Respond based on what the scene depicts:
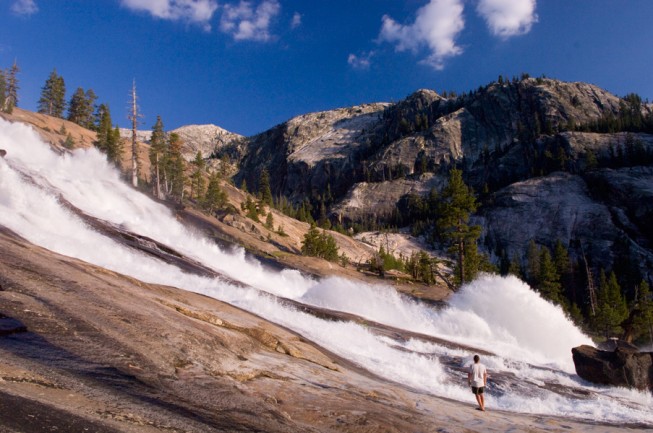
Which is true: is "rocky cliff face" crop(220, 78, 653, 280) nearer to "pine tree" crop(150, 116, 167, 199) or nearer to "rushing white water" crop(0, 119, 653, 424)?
"rushing white water" crop(0, 119, 653, 424)

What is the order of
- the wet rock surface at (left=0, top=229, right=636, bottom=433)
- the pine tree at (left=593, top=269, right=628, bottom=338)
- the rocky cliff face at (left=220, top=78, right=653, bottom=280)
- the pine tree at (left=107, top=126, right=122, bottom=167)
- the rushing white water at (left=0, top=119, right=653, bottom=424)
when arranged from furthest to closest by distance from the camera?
1. the rocky cliff face at (left=220, top=78, right=653, bottom=280)
2. the pine tree at (left=107, top=126, right=122, bottom=167)
3. the pine tree at (left=593, top=269, right=628, bottom=338)
4. the rushing white water at (left=0, top=119, right=653, bottom=424)
5. the wet rock surface at (left=0, top=229, right=636, bottom=433)

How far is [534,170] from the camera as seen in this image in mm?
141125

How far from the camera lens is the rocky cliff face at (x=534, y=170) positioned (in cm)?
10875

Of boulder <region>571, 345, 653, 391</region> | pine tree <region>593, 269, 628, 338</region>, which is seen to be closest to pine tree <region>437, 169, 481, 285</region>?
boulder <region>571, 345, 653, 391</region>

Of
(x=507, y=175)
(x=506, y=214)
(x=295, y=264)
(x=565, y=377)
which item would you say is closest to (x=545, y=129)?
(x=507, y=175)

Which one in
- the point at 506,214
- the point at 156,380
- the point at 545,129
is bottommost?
the point at 156,380

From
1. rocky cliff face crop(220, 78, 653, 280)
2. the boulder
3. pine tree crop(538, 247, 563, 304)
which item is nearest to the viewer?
the boulder

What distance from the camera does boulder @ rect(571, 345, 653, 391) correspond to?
59.9ft

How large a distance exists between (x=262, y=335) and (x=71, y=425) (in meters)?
7.80

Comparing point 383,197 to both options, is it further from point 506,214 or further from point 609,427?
point 609,427

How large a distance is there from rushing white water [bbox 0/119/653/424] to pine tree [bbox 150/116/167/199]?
13546 mm

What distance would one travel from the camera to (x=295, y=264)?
4075 cm

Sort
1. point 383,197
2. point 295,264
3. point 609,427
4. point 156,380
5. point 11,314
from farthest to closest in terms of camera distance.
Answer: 1. point 383,197
2. point 295,264
3. point 609,427
4. point 11,314
5. point 156,380

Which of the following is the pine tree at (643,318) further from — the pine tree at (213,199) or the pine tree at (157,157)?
the pine tree at (157,157)
